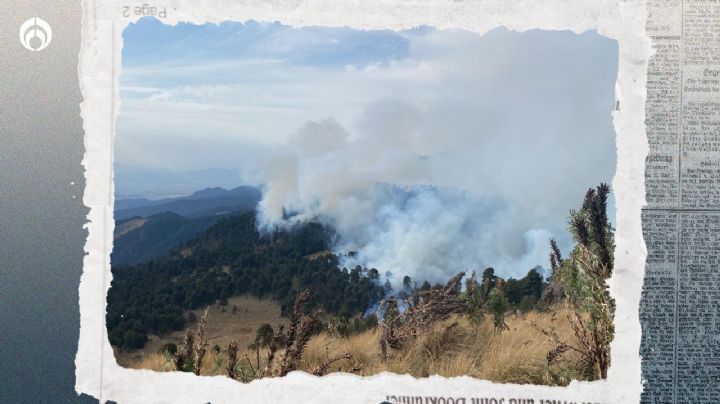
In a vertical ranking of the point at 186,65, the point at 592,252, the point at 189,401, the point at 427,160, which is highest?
the point at 186,65

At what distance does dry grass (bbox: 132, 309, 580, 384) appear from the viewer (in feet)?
12.5

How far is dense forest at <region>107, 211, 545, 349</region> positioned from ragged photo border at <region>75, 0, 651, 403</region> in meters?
0.27

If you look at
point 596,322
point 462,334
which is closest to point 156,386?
point 462,334

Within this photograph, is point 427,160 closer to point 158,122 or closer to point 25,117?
point 158,122

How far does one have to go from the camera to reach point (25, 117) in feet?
12.4

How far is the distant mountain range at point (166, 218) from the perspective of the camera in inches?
149

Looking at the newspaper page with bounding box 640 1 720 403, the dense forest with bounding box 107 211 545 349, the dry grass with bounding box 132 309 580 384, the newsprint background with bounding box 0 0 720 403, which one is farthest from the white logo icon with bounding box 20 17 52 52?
the newspaper page with bounding box 640 1 720 403

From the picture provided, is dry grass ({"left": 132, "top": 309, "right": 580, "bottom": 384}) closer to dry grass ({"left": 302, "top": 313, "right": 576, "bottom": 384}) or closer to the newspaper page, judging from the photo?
dry grass ({"left": 302, "top": 313, "right": 576, "bottom": 384})

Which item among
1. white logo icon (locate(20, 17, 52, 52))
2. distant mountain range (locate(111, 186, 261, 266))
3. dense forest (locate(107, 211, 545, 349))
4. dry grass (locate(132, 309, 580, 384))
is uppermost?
white logo icon (locate(20, 17, 52, 52))

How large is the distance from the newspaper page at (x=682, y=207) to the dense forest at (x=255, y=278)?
0.72m

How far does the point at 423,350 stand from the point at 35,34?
2897 millimetres

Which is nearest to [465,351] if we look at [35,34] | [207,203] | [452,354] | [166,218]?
[452,354]

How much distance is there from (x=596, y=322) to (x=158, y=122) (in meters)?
2.82

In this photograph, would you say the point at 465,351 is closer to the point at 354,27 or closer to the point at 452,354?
the point at 452,354
